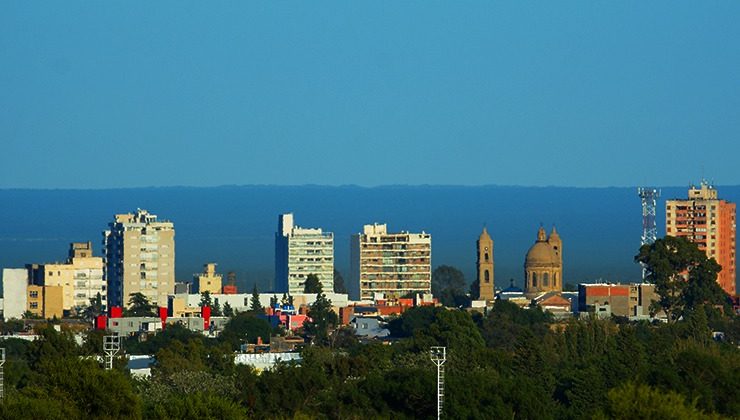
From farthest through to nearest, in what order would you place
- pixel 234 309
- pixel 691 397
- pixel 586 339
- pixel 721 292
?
pixel 234 309 → pixel 721 292 → pixel 586 339 → pixel 691 397

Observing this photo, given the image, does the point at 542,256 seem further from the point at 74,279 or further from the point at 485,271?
the point at 74,279

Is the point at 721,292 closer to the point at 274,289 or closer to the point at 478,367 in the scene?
the point at 478,367

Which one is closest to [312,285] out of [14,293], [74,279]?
[14,293]

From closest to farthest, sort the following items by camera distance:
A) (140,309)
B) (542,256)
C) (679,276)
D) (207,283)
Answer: (679,276), (140,309), (542,256), (207,283)

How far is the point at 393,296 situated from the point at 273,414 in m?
68.4

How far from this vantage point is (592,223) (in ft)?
621

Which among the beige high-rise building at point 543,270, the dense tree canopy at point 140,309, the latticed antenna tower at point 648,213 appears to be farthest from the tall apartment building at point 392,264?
the dense tree canopy at point 140,309

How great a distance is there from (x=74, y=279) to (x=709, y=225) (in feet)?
83.7

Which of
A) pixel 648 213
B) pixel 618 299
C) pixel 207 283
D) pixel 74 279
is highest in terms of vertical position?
pixel 648 213

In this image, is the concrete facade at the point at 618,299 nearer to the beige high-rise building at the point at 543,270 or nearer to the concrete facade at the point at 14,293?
the beige high-rise building at the point at 543,270

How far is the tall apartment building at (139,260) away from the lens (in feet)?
370

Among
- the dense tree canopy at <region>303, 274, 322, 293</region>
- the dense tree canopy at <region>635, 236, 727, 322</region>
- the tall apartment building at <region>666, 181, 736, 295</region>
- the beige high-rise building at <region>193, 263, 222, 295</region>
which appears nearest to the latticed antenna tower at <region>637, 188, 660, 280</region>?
the tall apartment building at <region>666, 181, 736, 295</region>

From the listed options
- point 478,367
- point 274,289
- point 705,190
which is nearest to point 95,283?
point 274,289

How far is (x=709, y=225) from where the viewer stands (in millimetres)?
106875
